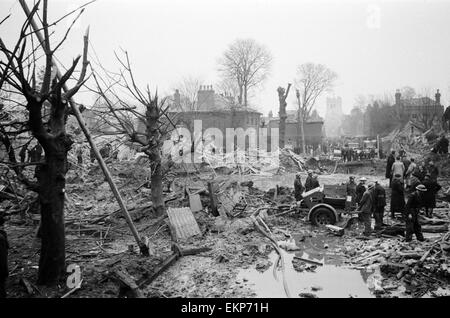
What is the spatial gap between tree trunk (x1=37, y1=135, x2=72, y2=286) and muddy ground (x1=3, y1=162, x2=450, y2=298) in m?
0.38

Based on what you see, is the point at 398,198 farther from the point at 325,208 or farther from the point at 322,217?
the point at 322,217

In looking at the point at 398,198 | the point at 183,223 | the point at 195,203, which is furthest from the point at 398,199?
the point at 183,223

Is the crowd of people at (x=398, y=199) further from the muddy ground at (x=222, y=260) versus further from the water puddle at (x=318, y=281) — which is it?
the water puddle at (x=318, y=281)

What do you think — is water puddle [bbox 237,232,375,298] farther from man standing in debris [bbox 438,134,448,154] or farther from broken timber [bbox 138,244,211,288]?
man standing in debris [bbox 438,134,448,154]

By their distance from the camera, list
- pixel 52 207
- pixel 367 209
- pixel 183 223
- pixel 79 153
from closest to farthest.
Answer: pixel 52 207 < pixel 367 209 < pixel 183 223 < pixel 79 153

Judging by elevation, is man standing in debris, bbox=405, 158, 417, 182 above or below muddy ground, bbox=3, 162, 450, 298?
above

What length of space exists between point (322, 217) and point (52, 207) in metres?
8.95

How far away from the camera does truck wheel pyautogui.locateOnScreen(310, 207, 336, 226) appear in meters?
11.4

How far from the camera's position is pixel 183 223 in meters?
10.7

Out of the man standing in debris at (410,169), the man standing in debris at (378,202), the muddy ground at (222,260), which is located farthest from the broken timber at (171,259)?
the man standing in debris at (410,169)

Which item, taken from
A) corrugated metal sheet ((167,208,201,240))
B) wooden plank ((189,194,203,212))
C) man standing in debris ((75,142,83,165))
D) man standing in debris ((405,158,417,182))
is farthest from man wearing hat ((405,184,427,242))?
man standing in debris ((75,142,83,165))

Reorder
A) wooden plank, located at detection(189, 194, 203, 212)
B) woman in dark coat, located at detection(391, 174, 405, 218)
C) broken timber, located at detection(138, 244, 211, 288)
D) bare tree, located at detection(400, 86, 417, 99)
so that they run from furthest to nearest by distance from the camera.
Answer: bare tree, located at detection(400, 86, 417, 99)
wooden plank, located at detection(189, 194, 203, 212)
woman in dark coat, located at detection(391, 174, 405, 218)
broken timber, located at detection(138, 244, 211, 288)
